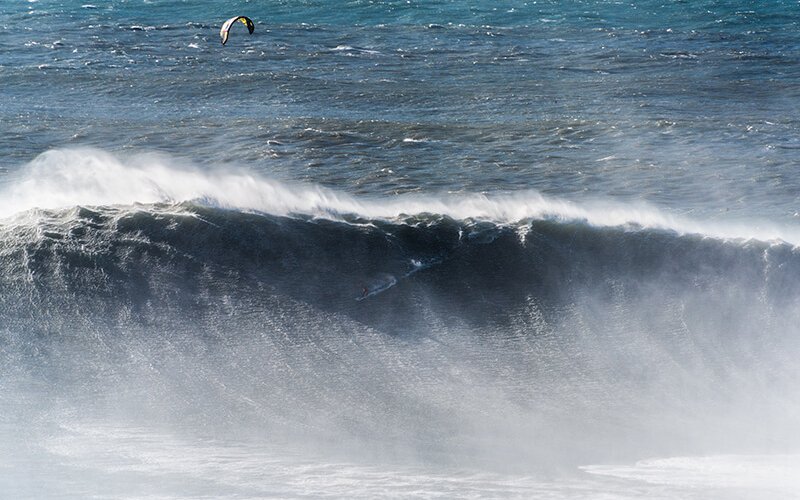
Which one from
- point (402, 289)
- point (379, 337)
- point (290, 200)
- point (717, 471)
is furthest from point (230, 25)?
point (717, 471)

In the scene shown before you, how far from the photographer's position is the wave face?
1067 centimetres

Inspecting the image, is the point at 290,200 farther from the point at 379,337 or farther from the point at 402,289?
the point at 379,337

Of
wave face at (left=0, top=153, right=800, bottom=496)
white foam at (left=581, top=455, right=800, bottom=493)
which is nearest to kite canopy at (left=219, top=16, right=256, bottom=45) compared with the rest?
wave face at (left=0, top=153, right=800, bottom=496)

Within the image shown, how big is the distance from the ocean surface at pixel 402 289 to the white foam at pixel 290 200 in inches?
2.8

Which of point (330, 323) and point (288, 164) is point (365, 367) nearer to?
point (330, 323)

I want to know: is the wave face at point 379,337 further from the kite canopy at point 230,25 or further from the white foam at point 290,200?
the kite canopy at point 230,25

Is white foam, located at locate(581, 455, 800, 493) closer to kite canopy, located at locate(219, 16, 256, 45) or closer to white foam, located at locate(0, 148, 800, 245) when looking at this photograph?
white foam, located at locate(0, 148, 800, 245)

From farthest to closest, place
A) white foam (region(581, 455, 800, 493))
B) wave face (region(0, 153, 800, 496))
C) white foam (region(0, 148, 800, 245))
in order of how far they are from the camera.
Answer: white foam (region(0, 148, 800, 245)), wave face (region(0, 153, 800, 496)), white foam (region(581, 455, 800, 493))

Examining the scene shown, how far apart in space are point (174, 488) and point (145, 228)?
5.70 m

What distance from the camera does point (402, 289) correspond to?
13516mm

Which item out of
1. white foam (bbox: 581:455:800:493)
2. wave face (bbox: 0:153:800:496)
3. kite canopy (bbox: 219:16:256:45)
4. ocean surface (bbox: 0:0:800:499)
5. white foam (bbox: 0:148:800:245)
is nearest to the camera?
white foam (bbox: 581:455:800:493)

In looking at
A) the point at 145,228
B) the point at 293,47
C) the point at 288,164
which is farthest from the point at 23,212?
the point at 293,47

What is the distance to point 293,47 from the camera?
2816 centimetres

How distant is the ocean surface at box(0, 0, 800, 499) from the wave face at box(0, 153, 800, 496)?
38mm
